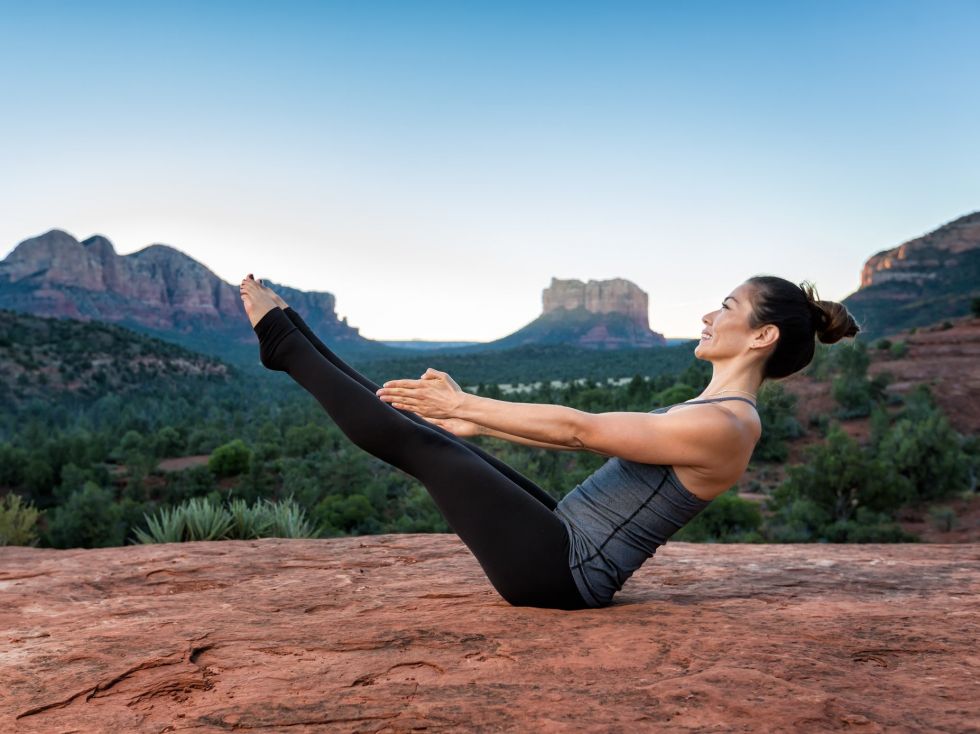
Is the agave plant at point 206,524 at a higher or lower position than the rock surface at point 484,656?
lower

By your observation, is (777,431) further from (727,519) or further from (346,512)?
(346,512)

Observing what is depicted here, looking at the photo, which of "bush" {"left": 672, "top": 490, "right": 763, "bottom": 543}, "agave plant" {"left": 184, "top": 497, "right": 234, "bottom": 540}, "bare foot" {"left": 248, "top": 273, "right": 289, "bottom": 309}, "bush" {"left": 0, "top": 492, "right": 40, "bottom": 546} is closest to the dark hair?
"bare foot" {"left": 248, "top": 273, "right": 289, "bottom": 309}

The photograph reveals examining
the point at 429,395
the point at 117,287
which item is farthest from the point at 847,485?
the point at 117,287

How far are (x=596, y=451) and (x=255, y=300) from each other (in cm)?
180

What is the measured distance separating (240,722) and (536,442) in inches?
46.7

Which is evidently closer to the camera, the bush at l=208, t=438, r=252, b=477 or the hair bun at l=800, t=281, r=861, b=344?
the hair bun at l=800, t=281, r=861, b=344

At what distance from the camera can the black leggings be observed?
8.29 feet

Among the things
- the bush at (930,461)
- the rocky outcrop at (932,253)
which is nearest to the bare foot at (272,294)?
the bush at (930,461)

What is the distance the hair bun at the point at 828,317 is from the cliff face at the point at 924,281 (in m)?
56.1

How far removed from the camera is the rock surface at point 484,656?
5.58 feet

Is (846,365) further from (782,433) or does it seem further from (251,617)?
(251,617)

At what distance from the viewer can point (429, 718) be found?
168 cm

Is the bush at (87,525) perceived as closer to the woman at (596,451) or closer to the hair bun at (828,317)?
the woman at (596,451)

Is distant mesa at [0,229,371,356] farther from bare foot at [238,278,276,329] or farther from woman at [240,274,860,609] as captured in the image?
woman at [240,274,860,609]
